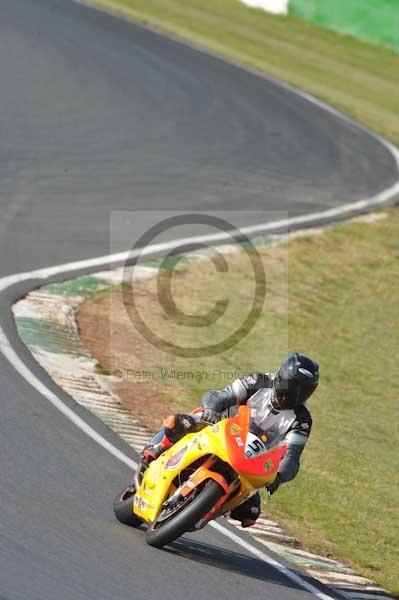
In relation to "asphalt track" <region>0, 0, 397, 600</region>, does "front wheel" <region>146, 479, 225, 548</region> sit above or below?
above

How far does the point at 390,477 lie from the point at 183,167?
9086mm

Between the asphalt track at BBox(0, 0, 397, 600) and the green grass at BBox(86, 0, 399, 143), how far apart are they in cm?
155

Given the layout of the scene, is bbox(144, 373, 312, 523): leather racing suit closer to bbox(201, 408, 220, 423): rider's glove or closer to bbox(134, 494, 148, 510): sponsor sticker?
bbox(201, 408, 220, 423): rider's glove

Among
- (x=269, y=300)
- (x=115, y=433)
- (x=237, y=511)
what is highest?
(x=237, y=511)

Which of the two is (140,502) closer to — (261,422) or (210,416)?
(210,416)

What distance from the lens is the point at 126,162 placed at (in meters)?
18.5

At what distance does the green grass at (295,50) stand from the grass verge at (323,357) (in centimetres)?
818

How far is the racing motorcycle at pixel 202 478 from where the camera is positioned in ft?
24.1

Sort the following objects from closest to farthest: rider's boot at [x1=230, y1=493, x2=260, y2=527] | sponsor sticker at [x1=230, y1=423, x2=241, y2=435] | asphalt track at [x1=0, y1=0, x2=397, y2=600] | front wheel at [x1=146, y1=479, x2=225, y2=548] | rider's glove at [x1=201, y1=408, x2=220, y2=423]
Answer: asphalt track at [x1=0, y1=0, x2=397, y2=600], front wheel at [x1=146, y1=479, x2=225, y2=548], sponsor sticker at [x1=230, y1=423, x2=241, y2=435], rider's boot at [x1=230, y1=493, x2=260, y2=527], rider's glove at [x1=201, y1=408, x2=220, y2=423]

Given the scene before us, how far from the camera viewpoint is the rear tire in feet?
25.6

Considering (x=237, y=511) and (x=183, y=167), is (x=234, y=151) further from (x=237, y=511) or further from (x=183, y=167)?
(x=237, y=511)

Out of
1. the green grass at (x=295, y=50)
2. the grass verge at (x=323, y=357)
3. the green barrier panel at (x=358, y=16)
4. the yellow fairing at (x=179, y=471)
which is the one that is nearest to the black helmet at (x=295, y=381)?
the yellow fairing at (x=179, y=471)

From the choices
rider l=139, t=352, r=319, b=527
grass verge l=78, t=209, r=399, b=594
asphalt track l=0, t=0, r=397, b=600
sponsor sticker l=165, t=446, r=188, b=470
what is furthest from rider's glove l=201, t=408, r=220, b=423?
grass verge l=78, t=209, r=399, b=594

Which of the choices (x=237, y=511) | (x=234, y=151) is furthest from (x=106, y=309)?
(x=234, y=151)
